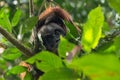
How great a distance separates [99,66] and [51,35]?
1.29 metres

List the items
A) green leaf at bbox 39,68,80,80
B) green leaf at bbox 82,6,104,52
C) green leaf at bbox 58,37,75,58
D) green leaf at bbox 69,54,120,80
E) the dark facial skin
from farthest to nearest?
the dark facial skin → green leaf at bbox 58,37,75,58 → green leaf at bbox 82,6,104,52 → green leaf at bbox 39,68,80,80 → green leaf at bbox 69,54,120,80

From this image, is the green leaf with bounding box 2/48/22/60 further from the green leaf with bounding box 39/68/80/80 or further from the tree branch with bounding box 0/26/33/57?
the green leaf with bounding box 39/68/80/80

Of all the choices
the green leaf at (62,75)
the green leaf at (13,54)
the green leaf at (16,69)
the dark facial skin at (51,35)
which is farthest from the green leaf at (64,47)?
the dark facial skin at (51,35)

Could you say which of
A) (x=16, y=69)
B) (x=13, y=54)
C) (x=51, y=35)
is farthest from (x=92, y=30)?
(x=51, y=35)

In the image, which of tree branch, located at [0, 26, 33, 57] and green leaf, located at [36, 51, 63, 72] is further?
tree branch, located at [0, 26, 33, 57]

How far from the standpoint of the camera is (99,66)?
0.35 m

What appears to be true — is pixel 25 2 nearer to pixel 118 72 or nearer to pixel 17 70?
pixel 17 70

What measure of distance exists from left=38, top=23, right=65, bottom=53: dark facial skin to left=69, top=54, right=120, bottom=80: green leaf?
1.19 m

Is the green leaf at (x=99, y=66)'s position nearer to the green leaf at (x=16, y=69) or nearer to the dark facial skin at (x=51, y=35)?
the green leaf at (x=16, y=69)

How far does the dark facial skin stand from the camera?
1.59 metres

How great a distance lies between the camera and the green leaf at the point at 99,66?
0.35 metres

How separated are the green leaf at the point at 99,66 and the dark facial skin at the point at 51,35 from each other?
1188 mm

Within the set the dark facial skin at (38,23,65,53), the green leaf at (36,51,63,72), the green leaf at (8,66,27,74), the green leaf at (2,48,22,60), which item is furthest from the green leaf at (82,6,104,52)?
the dark facial skin at (38,23,65,53)

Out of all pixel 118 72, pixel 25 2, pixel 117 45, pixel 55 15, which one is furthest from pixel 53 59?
pixel 25 2
